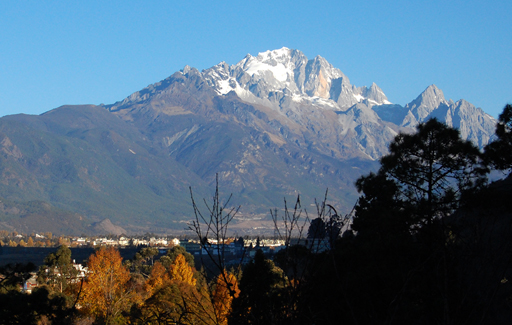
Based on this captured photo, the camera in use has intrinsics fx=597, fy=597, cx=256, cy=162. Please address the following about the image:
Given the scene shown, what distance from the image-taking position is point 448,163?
875 inches

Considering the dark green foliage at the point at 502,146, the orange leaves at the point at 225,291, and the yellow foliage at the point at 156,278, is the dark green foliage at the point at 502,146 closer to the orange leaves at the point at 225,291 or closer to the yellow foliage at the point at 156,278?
the orange leaves at the point at 225,291

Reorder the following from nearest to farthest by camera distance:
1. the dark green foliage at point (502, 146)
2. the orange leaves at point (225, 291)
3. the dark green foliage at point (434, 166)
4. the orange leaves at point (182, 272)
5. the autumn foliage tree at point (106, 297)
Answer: the orange leaves at point (225, 291) → the dark green foliage at point (434, 166) → the dark green foliage at point (502, 146) → the autumn foliage tree at point (106, 297) → the orange leaves at point (182, 272)

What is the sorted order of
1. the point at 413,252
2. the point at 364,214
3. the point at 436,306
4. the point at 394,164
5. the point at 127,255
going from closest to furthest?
the point at 436,306 → the point at 413,252 → the point at 394,164 → the point at 364,214 → the point at 127,255

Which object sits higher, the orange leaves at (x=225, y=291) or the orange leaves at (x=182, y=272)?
the orange leaves at (x=225, y=291)

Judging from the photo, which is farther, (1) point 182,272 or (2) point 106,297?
(1) point 182,272

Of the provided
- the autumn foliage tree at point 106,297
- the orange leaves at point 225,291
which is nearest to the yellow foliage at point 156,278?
the autumn foliage tree at point 106,297

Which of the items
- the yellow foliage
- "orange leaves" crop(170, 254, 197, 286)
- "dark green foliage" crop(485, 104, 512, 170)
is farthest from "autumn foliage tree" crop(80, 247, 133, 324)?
"dark green foliage" crop(485, 104, 512, 170)

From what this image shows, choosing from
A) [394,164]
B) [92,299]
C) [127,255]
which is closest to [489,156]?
[394,164]

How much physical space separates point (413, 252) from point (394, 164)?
17.7 ft

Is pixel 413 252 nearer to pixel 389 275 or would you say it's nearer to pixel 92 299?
pixel 389 275

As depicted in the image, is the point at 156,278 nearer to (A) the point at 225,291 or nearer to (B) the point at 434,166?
(B) the point at 434,166

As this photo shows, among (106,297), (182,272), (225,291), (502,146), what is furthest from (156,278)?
(225,291)

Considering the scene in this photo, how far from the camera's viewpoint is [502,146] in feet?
71.5

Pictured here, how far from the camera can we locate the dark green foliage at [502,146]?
2152cm
